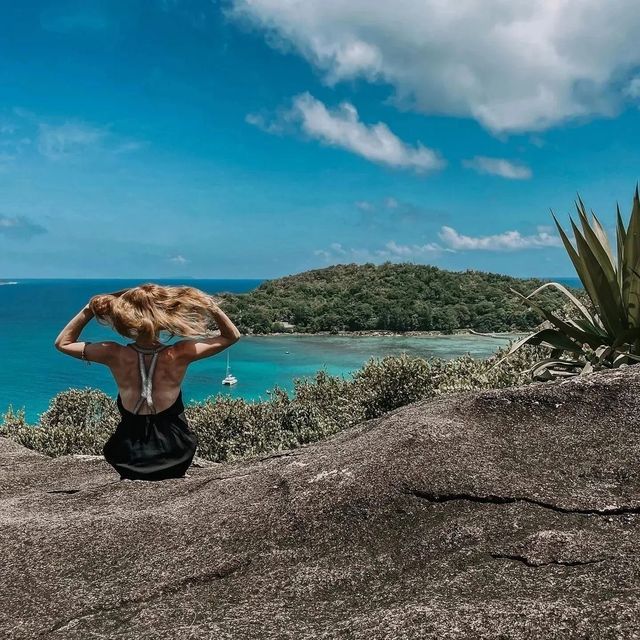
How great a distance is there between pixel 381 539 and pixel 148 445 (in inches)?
91.0

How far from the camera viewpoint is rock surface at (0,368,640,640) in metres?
2.37

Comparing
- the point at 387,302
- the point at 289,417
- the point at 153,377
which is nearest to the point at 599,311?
the point at 153,377

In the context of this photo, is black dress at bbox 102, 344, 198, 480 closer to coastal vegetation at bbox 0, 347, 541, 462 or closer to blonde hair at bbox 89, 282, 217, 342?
blonde hair at bbox 89, 282, 217, 342

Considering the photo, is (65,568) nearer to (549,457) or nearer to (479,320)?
(549,457)

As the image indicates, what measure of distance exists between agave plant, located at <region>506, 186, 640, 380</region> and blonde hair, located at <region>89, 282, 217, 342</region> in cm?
372

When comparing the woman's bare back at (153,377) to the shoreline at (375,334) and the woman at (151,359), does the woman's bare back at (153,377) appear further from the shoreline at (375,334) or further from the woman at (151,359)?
the shoreline at (375,334)

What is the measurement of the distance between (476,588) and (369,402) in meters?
12.9

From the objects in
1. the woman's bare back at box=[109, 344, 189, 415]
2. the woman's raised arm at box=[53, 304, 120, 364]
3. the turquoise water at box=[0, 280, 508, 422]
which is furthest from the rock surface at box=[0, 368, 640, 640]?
the turquoise water at box=[0, 280, 508, 422]

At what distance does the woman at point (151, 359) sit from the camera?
445 cm

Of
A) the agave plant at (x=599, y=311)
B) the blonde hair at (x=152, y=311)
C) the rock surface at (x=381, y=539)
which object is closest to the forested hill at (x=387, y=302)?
the agave plant at (x=599, y=311)

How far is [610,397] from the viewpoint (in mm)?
4039

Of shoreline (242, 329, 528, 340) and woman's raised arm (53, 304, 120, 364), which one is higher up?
shoreline (242, 329, 528, 340)

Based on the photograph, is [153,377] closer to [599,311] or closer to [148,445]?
[148,445]

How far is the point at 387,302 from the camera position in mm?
100375
